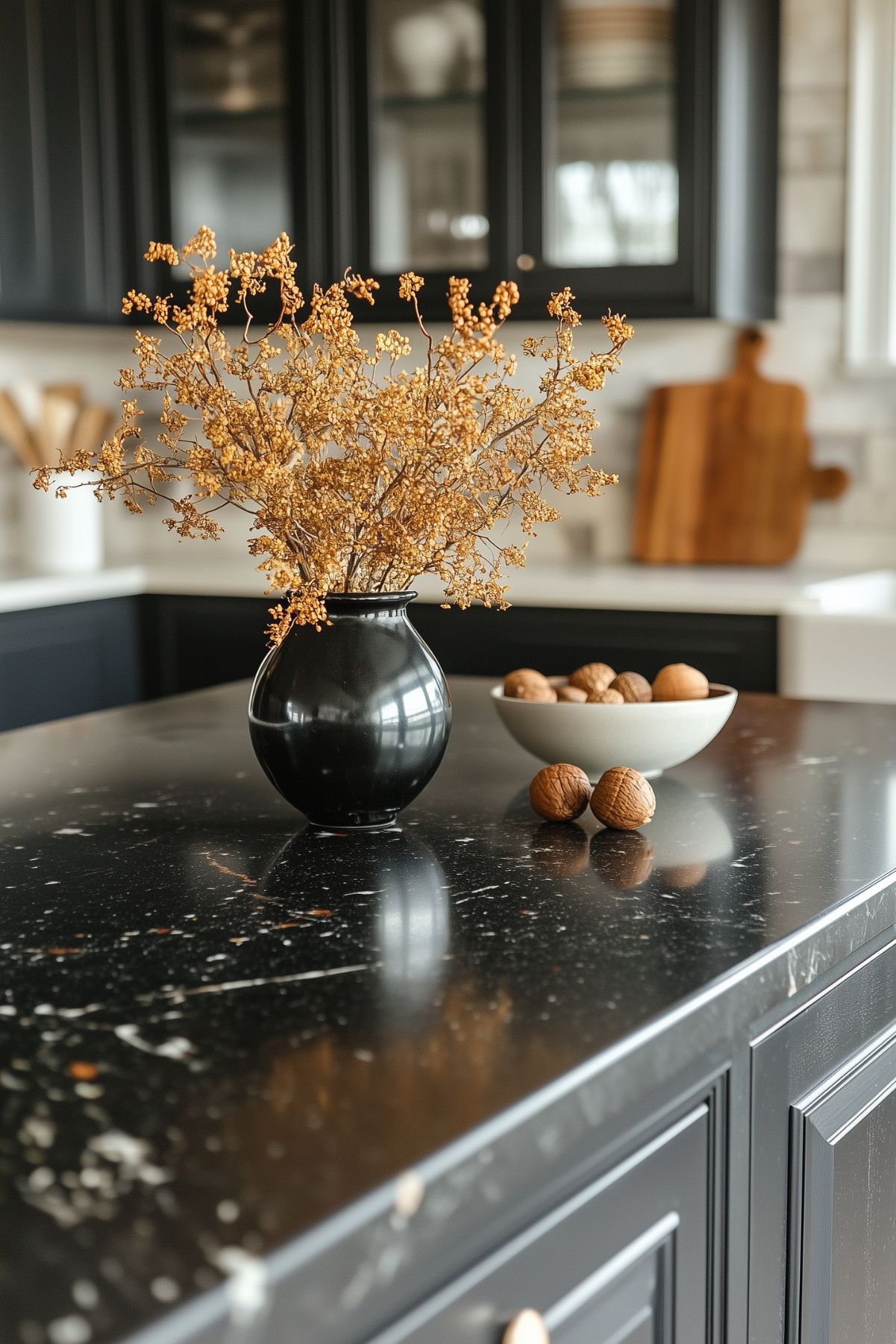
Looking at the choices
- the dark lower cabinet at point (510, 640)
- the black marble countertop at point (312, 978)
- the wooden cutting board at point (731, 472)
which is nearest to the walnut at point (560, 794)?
the black marble countertop at point (312, 978)

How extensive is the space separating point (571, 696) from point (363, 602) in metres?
0.28

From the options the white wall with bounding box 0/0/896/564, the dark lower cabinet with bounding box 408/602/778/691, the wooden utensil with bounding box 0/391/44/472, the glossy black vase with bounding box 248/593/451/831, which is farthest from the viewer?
the wooden utensil with bounding box 0/391/44/472

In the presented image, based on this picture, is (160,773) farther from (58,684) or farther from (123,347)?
(123,347)

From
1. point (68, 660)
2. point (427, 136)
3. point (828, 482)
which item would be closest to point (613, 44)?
point (427, 136)

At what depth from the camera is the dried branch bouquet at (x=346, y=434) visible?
1.07m

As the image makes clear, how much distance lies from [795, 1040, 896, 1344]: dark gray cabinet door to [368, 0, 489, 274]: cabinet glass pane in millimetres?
2458

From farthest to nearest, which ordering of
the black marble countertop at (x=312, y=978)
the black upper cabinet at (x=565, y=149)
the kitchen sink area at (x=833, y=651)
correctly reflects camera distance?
the black upper cabinet at (x=565, y=149)
the kitchen sink area at (x=833, y=651)
the black marble countertop at (x=312, y=978)

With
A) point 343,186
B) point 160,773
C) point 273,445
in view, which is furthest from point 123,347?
point 273,445

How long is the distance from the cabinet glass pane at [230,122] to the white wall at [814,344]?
494 millimetres

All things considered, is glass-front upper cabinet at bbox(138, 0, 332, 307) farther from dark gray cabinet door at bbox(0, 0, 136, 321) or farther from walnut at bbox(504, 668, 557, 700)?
walnut at bbox(504, 668, 557, 700)

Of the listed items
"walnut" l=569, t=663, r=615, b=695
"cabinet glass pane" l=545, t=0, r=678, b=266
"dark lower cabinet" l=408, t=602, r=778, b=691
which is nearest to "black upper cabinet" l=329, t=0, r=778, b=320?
"cabinet glass pane" l=545, t=0, r=678, b=266

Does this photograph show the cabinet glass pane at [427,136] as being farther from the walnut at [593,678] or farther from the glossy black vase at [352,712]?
the glossy black vase at [352,712]

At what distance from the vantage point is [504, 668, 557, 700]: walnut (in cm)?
136

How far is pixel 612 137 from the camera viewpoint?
10.3 ft
